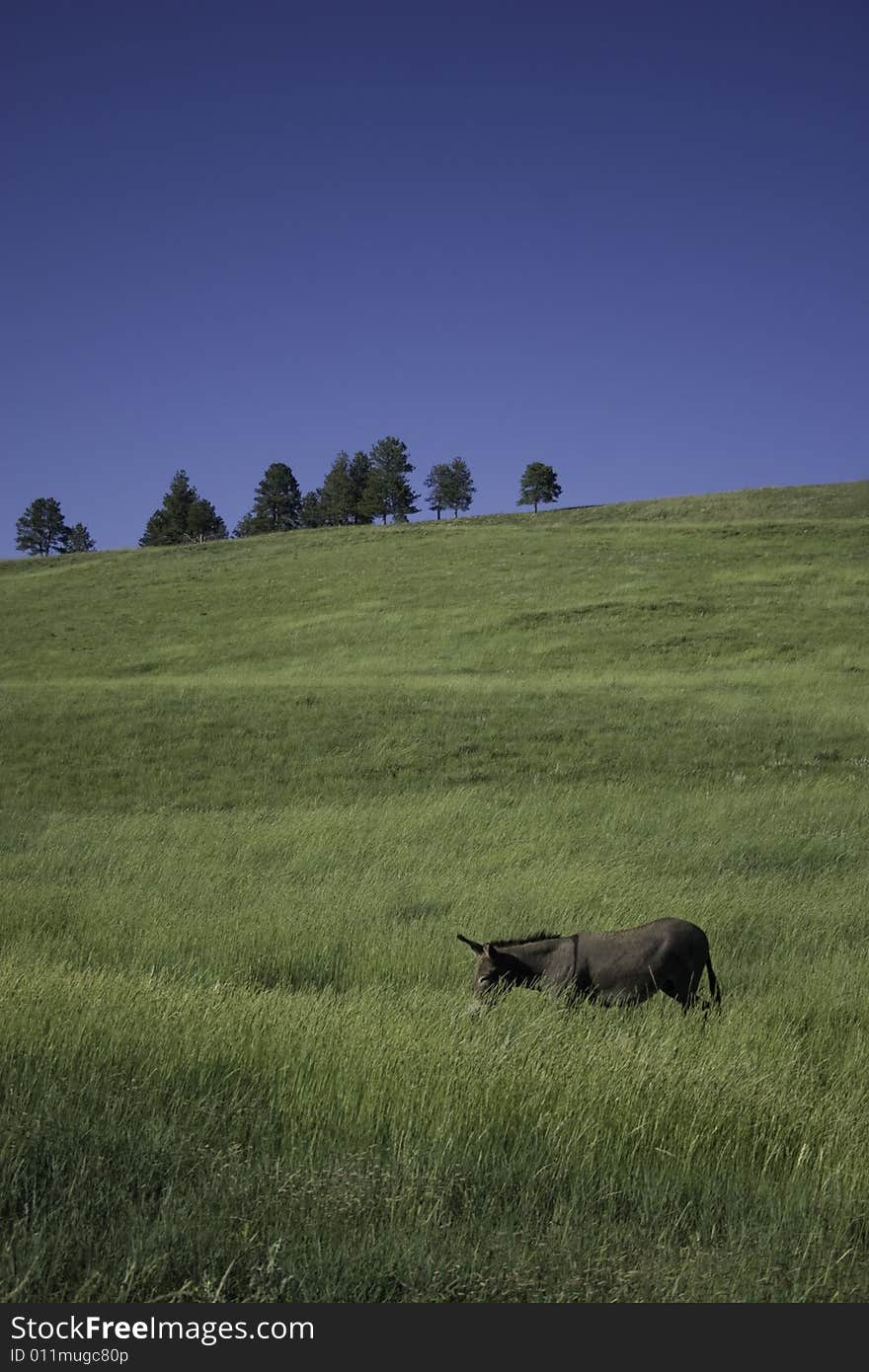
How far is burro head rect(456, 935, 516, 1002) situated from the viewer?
768cm

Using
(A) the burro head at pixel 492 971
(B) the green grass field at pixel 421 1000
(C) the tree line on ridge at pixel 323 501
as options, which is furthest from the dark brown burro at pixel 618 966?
(C) the tree line on ridge at pixel 323 501

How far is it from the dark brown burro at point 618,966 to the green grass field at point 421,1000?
23 centimetres

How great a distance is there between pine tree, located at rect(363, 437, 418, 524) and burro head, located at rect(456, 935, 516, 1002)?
113 m

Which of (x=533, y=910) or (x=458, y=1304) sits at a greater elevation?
(x=458, y=1304)

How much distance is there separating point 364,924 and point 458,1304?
7049mm

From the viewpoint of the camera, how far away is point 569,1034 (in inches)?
265

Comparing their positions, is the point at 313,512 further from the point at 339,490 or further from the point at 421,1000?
the point at 421,1000

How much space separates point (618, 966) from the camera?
25.9ft

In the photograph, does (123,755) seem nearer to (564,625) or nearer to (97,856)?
(97,856)

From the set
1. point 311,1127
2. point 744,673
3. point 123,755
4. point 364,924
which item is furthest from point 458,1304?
point 744,673

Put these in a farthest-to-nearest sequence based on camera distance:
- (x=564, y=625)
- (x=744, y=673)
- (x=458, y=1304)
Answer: (x=564, y=625) → (x=744, y=673) → (x=458, y=1304)

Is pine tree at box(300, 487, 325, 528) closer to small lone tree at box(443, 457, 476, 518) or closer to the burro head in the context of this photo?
small lone tree at box(443, 457, 476, 518)

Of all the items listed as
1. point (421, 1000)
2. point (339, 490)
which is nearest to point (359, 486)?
point (339, 490)

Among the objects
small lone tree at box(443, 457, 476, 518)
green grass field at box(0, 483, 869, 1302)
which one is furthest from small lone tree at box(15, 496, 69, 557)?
green grass field at box(0, 483, 869, 1302)
